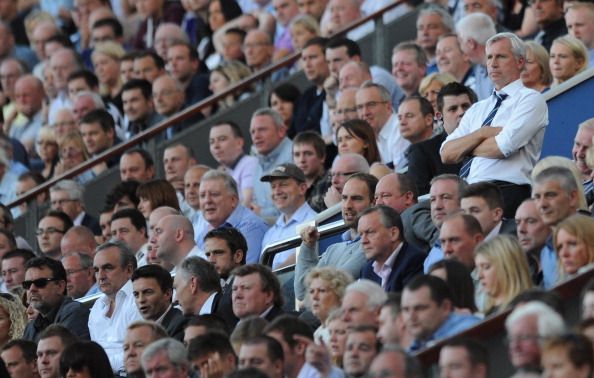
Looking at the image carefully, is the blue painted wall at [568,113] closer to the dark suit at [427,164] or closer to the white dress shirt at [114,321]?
the dark suit at [427,164]

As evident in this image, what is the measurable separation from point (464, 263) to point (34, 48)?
12.3 metres

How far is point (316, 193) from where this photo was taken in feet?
49.4

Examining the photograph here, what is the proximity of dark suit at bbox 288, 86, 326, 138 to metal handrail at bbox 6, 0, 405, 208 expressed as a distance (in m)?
1.05

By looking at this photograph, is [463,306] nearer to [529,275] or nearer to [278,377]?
[529,275]

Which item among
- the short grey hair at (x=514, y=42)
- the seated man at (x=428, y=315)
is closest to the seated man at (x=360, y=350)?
the seated man at (x=428, y=315)

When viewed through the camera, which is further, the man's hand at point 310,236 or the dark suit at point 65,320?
the dark suit at point 65,320

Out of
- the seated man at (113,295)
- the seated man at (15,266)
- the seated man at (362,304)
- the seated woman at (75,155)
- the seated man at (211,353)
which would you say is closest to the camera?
the seated man at (362,304)

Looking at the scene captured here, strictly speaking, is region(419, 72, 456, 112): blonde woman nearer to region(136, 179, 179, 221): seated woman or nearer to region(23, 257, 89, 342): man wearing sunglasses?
region(136, 179, 179, 221): seated woman

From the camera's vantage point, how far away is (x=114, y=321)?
46.1 ft

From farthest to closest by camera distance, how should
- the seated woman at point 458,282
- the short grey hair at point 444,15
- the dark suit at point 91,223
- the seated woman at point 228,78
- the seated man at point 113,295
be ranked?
the seated woman at point 228,78
the dark suit at point 91,223
the short grey hair at point 444,15
the seated man at point 113,295
the seated woman at point 458,282

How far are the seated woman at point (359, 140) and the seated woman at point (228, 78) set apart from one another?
3944 mm

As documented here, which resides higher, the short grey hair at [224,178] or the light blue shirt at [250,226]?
the short grey hair at [224,178]

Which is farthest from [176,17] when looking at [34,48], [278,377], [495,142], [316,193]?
[278,377]

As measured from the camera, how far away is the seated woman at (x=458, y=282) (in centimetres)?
1037
